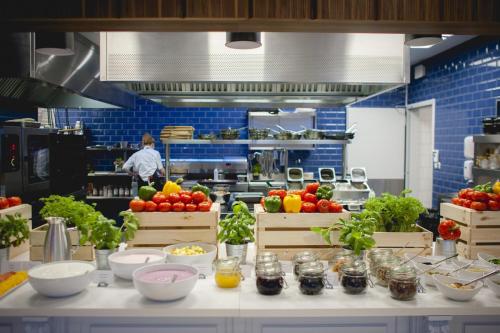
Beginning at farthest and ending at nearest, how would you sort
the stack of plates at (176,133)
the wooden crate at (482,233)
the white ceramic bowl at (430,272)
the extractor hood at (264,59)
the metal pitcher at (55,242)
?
the stack of plates at (176,133), the extractor hood at (264,59), the wooden crate at (482,233), the metal pitcher at (55,242), the white ceramic bowl at (430,272)

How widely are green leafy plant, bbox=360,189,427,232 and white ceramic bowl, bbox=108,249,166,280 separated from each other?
1.25 meters

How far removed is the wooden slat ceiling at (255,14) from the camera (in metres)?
2.02

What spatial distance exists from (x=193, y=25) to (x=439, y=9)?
3.76 feet

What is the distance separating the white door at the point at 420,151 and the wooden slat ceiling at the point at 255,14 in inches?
272

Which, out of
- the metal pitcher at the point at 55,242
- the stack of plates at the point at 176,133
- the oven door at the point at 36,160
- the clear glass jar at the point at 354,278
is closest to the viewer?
the clear glass jar at the point at 354,278

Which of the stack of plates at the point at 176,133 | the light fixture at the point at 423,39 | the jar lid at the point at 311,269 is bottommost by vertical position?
the jar lid at the point at 311,269

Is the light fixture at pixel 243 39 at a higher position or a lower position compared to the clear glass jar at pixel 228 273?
higher

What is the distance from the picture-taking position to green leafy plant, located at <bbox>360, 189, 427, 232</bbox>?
2.75m

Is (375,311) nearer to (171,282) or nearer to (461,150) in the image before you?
(171,282)

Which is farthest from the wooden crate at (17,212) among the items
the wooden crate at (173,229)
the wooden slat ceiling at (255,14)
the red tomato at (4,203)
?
the wooden slat ceiling at (255,14)

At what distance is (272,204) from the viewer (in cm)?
275

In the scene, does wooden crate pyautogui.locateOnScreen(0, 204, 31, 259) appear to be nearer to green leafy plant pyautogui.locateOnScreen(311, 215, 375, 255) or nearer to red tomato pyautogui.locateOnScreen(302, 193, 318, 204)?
red tomato pyautogui.locateOnScreen(302, 193, 318, 204)

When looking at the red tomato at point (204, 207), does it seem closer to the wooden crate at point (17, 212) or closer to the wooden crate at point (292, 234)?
the wooden crate at point (292, 234)

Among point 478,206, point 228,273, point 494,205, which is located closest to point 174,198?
point 228,273
